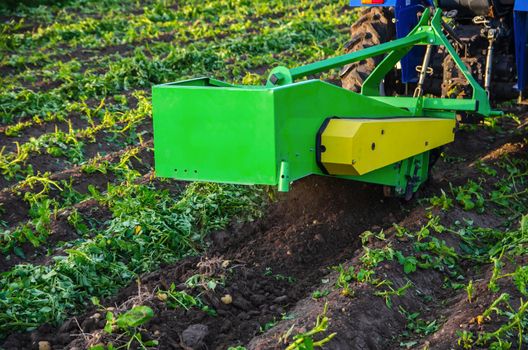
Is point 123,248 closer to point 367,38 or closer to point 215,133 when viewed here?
point 215,133

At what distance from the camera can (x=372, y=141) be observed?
5.30 meters

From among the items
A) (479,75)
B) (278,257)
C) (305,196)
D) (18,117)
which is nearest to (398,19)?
(479,75)

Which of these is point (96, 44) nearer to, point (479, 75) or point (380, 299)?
point (479, 75)

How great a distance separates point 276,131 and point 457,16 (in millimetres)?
3038

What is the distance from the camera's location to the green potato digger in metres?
4.74

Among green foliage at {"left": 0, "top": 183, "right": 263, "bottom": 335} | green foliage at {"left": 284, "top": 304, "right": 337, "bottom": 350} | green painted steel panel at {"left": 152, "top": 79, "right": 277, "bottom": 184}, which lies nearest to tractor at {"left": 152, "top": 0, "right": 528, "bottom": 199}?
green painted steel panel at {"left": 152, "top": 79, "right": 277, "bottom": 184}

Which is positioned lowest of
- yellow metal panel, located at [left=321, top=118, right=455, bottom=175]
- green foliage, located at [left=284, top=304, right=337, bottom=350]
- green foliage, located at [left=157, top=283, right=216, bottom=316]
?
green foliage, located at [left=157, top=283, right=216, bottom=316]

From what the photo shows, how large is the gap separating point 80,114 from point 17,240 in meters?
3.16

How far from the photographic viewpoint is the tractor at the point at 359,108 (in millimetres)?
4785

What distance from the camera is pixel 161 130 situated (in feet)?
16.4

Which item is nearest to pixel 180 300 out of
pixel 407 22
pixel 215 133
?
pixel 215 133

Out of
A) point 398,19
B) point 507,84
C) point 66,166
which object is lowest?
point 66,166

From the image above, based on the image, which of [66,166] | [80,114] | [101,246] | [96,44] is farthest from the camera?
[96,44]

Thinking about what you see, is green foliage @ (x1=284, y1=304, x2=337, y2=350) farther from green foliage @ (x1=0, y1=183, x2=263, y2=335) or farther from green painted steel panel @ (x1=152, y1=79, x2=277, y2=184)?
green foliage @ (x1=0, y1=183, x2=263, y2=335)
